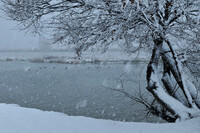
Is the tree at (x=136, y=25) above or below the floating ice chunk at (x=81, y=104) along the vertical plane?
above

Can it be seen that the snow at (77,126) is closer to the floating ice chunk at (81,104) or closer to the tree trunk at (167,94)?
the tree trunk at (167,94)

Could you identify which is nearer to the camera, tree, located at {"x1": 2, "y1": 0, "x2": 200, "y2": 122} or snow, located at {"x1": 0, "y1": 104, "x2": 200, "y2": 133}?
tree, located at {"x1": 2, "y1": 0, "x2": 200, "y2": 122}

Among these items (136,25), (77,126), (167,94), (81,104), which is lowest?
(81,104)

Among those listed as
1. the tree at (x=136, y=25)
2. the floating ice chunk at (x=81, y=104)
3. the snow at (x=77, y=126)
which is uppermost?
the tree at (x=136, y=25)

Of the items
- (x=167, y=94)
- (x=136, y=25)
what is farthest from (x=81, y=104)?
(x=136, y=25)

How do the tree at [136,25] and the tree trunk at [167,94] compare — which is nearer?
the tree at [136,25]

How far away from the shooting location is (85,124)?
5.77 meters

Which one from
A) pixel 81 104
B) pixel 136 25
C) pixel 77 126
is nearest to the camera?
pixel 136 25

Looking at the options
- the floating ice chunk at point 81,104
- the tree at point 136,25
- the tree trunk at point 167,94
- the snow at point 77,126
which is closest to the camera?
the tree at point 136,25

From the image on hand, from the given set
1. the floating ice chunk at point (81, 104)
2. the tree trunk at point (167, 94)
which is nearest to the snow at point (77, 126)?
the tree trunk at point (167, 94)

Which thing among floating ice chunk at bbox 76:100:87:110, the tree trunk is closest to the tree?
the tree trunk

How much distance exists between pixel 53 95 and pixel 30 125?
444 inches

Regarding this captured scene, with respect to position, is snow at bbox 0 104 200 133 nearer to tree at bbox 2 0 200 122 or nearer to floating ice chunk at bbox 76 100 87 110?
tree at bbox 2 0 200 122

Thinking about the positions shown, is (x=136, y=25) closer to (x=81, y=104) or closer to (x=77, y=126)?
(x=77, y=126)
